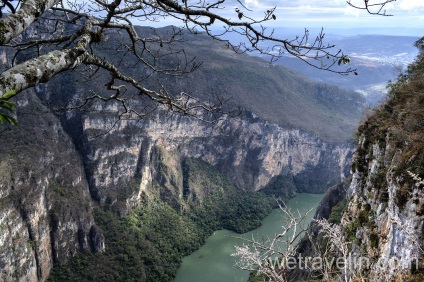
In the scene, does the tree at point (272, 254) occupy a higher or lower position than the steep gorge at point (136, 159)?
higher

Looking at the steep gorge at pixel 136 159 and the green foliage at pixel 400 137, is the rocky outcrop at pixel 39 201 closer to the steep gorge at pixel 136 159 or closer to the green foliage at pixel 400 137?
the steep gorge at pixel 136 159

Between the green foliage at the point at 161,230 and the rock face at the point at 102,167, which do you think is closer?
the rock face at the point at 102,167

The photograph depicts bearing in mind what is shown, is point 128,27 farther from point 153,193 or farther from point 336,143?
point 336,143

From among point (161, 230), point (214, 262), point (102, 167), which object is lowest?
point (214, 262)

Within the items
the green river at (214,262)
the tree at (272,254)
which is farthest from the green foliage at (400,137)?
the green river at (214,262)

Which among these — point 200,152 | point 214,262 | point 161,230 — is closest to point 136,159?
point 161,230

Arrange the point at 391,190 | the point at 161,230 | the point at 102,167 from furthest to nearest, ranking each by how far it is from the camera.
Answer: the point at 161,230, the point at 102,167, the point at 391,190

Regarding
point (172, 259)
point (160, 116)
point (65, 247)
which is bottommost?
point (172, 259)

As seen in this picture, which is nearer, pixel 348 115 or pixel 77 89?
pixel 77 89

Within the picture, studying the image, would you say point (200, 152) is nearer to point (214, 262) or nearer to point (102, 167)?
point (102, 167)

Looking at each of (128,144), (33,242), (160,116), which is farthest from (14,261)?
(160,116)

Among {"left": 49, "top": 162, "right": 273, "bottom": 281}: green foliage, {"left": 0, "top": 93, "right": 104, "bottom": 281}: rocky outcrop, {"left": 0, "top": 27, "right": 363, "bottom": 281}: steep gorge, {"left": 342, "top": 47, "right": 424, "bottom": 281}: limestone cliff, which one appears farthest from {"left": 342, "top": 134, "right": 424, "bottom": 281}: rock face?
{"left": 49, "top": 162, "right": 273, "bottom": 281}: green foliage
